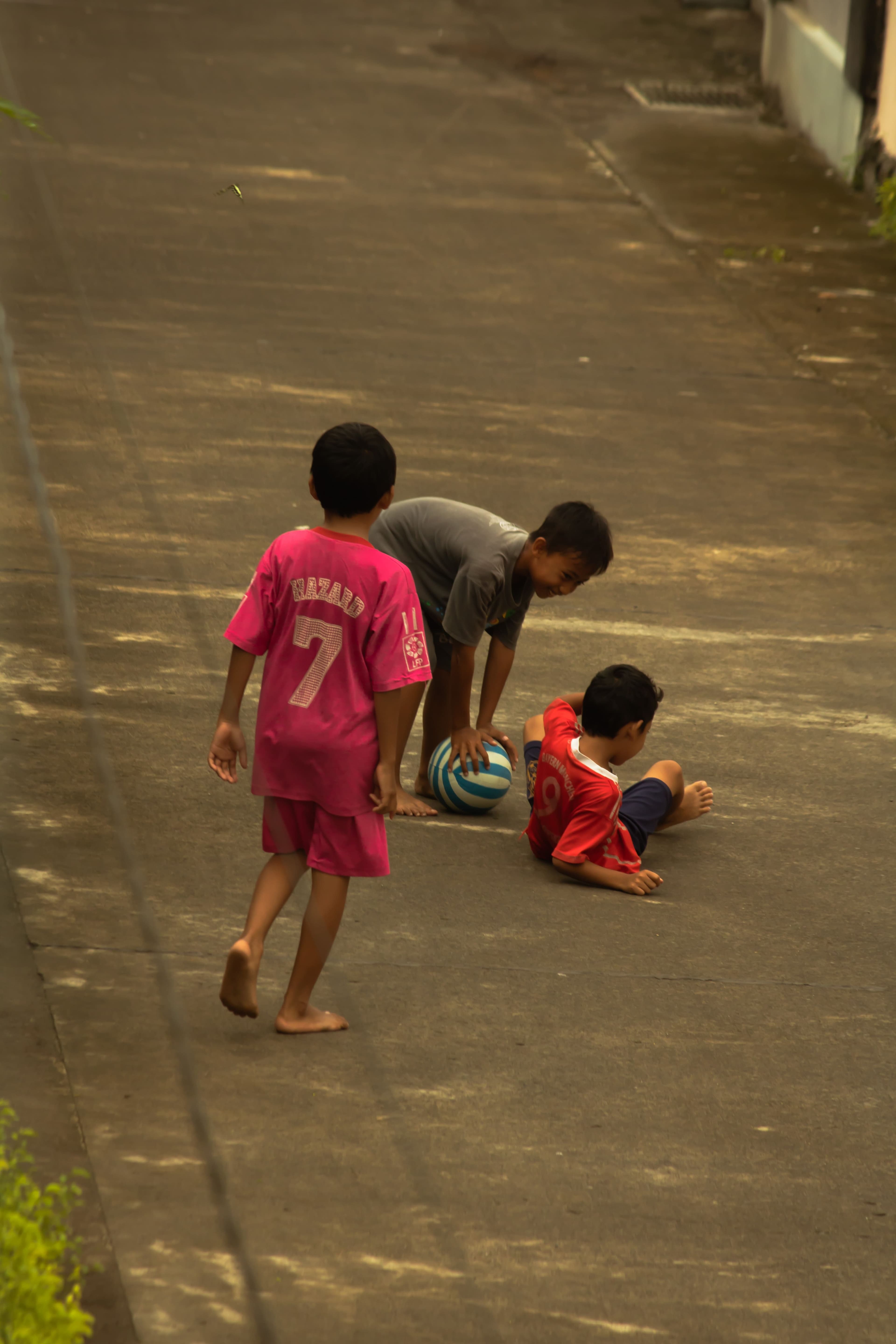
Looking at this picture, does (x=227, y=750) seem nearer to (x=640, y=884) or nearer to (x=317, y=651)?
(x=317, y=651)

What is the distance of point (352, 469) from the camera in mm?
4398

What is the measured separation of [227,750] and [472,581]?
145 cm

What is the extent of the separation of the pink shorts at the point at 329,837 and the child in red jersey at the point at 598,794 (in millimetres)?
1265

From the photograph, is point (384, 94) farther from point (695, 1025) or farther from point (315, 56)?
point (695, 1025)

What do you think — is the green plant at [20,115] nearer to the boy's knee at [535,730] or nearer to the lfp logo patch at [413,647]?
the lfp logo patch at [413,647]

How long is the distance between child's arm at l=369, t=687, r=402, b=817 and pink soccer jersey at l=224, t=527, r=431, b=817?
0.02 meters

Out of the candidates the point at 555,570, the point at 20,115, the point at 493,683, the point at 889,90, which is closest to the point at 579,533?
the point at 555,570

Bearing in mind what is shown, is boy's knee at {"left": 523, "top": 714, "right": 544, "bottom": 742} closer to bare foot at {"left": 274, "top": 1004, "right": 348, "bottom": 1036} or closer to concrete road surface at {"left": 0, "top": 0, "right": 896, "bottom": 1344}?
concrete road surface at {"left": 0, "top": 0, "right": 896, "bottom": 1344}

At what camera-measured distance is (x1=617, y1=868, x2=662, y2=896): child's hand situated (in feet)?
18.8

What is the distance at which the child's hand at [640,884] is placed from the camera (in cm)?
574

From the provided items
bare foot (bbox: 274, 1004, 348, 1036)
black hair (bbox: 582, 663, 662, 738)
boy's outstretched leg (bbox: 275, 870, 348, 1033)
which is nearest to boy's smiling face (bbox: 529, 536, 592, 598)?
black hair (bbox: 582, 663, 662, 738)

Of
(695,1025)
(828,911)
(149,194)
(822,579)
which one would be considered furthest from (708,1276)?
(149,194)

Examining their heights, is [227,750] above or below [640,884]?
above

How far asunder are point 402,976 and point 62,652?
2808 millimetres
